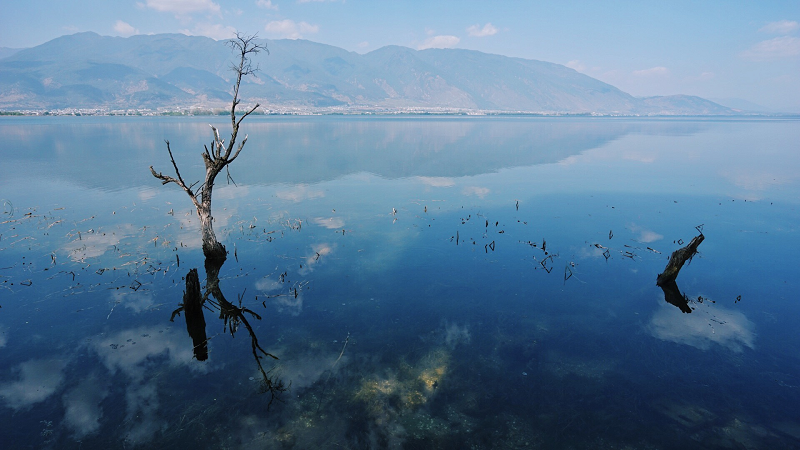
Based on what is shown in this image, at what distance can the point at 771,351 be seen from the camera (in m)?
14.7

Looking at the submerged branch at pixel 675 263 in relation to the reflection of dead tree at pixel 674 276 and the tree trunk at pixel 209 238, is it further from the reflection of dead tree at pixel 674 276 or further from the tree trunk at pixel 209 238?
the tree trunk at pixel 209 238

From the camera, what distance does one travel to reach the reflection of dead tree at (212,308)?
13988mm

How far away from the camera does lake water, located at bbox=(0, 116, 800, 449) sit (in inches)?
438

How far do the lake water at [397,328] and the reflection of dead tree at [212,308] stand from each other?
105 millimetres

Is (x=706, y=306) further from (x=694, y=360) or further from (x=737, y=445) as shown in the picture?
(x=737, y=445)

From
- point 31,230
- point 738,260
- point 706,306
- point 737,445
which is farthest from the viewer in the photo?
point 31,230

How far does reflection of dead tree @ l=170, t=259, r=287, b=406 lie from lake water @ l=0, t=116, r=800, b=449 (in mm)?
105

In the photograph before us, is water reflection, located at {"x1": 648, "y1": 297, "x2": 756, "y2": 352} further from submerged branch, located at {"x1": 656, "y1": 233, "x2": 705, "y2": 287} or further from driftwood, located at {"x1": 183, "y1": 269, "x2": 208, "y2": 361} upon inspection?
driftwood, located at {"x1": 183, "y1": 269, "x2": 208, "y2": 361}

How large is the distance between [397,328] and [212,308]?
8.28 metres

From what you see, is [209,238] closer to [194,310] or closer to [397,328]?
[194,310]

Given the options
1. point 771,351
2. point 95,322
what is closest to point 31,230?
point 95,322

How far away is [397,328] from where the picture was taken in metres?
15.9

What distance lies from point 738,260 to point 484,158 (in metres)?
48.6

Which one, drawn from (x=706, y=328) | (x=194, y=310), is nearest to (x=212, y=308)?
(x=194, y=310)
